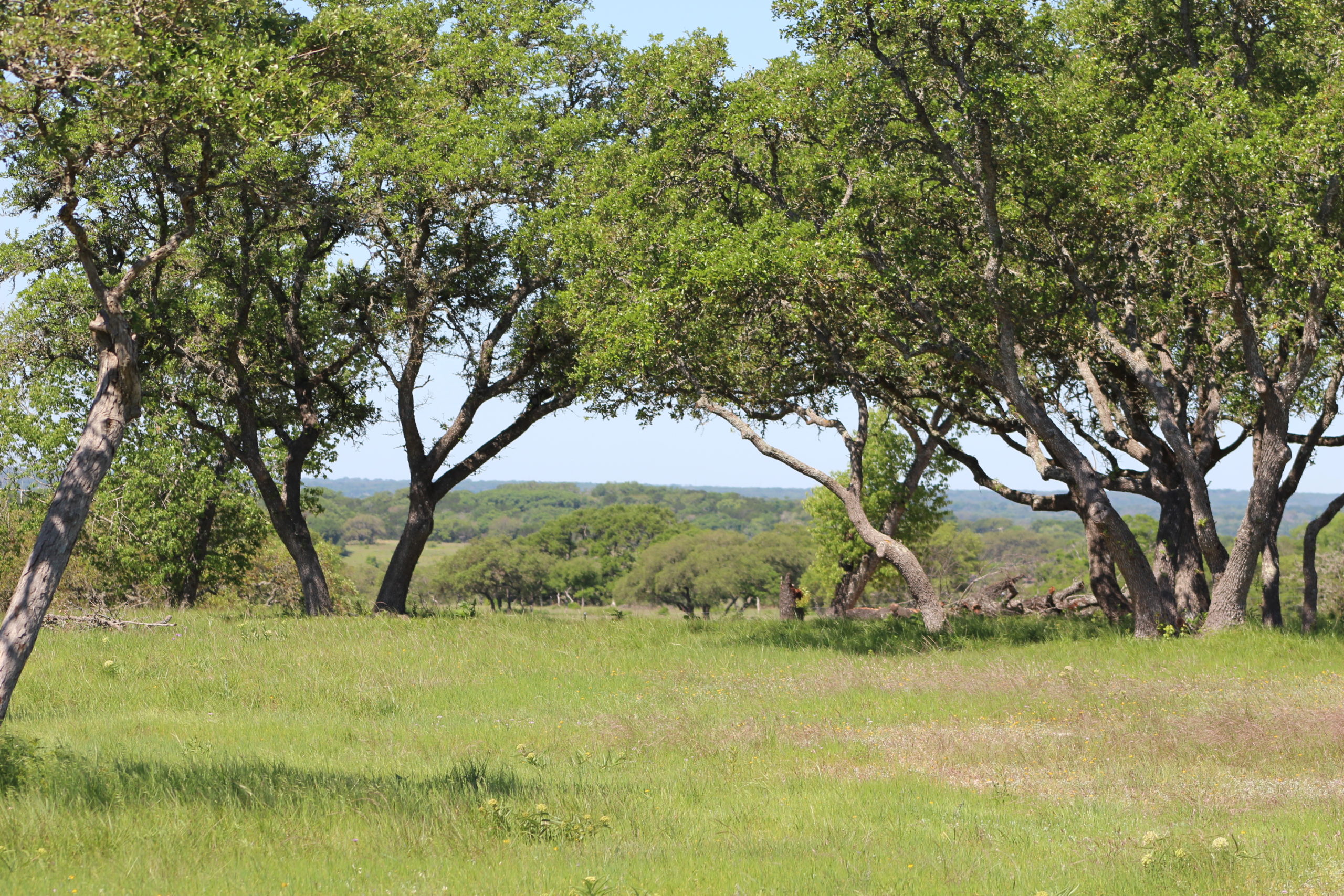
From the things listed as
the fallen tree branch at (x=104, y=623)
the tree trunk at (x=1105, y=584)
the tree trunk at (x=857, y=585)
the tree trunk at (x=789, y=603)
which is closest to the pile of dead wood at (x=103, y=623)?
the fallen tree branch at (x=104, y=623)

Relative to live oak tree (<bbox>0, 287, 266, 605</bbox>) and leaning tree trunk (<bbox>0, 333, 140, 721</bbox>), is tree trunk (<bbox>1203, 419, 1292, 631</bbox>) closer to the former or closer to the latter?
leaning tree trunk (<bbox>0, 333, 140, 721</bbox>)

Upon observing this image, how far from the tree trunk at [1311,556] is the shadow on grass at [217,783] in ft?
58.8

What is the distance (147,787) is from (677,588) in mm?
122341

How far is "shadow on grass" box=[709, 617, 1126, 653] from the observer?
65.2ft

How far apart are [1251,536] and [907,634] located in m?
6.20

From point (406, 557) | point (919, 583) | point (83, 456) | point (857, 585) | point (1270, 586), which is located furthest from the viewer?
point (857, 585)

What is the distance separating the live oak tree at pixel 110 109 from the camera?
361 inches

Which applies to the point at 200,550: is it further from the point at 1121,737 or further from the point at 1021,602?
the point at 1121,737

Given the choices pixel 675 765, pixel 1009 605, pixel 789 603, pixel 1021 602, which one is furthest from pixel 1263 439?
pixel 675 765

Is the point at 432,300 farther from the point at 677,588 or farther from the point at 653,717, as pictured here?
the point at 677,588

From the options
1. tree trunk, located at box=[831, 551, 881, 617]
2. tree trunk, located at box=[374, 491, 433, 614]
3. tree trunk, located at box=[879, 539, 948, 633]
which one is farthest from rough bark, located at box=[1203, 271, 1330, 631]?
tree trunk, located at box=[374, 491, 433, 614]

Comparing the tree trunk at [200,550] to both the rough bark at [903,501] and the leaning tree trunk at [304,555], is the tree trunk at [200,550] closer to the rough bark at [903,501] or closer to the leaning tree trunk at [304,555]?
the leaning tree trunk at [304,555]

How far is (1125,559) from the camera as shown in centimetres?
1984

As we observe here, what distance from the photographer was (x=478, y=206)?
81.0ft
